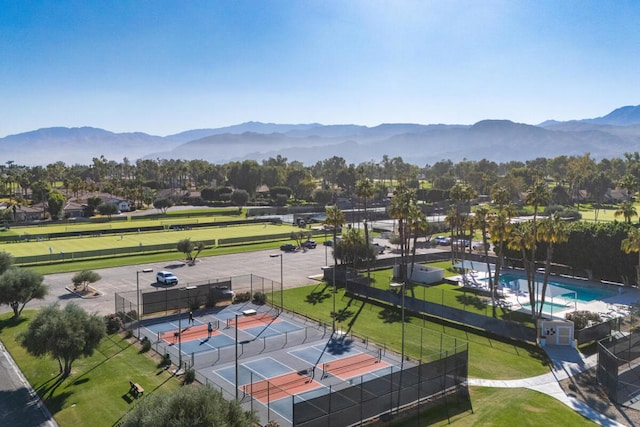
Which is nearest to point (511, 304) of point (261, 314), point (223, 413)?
point (261, 314)

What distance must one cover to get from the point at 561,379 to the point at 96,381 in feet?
99.4

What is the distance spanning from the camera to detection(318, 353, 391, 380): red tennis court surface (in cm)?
3491

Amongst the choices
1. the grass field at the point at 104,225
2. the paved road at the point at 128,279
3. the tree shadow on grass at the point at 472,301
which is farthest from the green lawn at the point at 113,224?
the tree shadow on grass at the point at 472,301

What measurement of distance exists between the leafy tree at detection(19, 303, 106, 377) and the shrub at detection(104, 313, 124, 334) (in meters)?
8.80

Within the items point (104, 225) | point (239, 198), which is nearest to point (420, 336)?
point (104, 225)

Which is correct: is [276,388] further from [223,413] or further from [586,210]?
[586,210]

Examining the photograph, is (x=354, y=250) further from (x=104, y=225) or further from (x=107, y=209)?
(x=107, y=209)

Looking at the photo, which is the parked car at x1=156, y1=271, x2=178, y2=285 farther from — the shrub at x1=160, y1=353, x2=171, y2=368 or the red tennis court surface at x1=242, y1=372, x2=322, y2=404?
the red tennis court surface at x1=242, y1=372, x2=322, y2=404

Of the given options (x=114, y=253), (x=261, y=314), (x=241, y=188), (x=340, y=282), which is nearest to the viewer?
(x=261, y=314)

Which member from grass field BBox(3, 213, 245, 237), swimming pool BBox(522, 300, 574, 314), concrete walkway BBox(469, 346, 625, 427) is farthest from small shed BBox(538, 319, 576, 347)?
grass field BBox(3, 213, 245, 237)

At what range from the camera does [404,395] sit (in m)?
29.1

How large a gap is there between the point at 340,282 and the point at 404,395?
32489 mm

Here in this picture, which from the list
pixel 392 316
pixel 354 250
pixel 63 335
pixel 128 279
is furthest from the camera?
pixel 354 250

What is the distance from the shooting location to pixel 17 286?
44.6m
